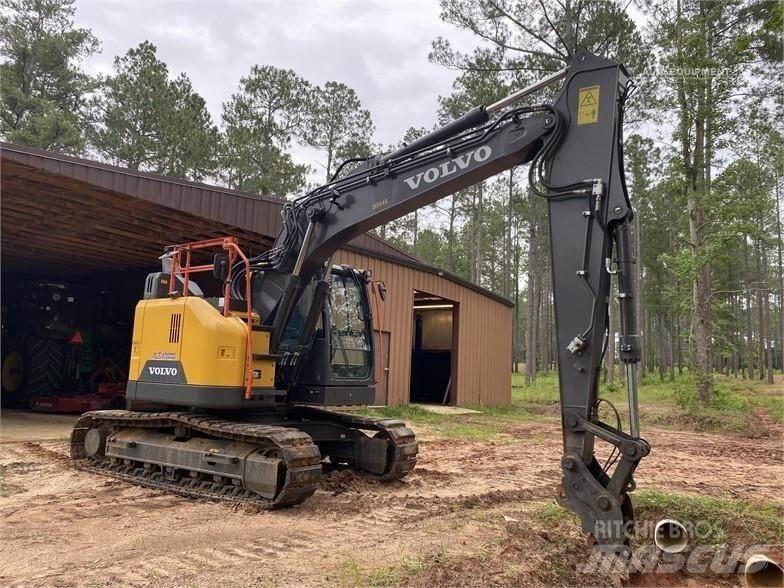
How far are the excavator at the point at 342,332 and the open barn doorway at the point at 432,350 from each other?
501 inches

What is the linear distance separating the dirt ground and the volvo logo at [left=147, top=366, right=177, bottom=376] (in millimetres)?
1256

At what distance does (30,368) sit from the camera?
1497cm

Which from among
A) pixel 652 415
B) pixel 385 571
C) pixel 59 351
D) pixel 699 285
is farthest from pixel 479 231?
pixel 385 571

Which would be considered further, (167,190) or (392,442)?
(167,190)

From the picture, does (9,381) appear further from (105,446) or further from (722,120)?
(722,120)

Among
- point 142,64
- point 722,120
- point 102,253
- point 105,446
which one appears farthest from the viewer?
point 142,64

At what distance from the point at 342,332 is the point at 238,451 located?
178 cm

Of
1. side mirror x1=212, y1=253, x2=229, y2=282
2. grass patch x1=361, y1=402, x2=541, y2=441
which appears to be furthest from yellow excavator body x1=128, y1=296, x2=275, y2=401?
grass patch x1=361, y1=402, x2=541, y2=441

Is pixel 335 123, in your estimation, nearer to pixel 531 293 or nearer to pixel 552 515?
pixel 531 293

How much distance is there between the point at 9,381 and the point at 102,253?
411 cm

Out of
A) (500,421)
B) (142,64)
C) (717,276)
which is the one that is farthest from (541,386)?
(142,64)

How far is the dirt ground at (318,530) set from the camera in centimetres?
394

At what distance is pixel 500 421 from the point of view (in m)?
15.7

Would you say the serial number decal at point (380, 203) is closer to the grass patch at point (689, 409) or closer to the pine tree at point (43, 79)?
the grass patch at point (689, 409)
